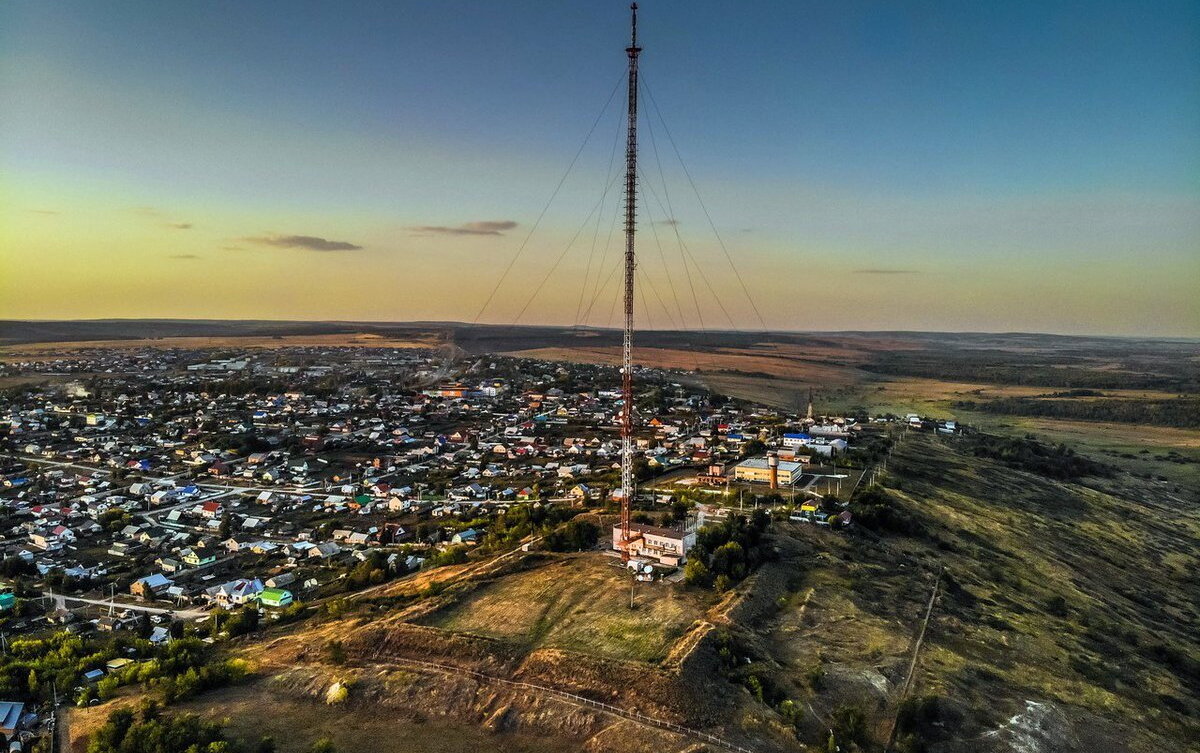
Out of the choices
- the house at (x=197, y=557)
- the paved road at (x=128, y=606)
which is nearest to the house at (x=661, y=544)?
the paved road at (x=128, y=606)

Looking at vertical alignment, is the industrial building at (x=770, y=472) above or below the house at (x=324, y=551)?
above

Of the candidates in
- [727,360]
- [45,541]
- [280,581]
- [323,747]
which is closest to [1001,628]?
[323,747]

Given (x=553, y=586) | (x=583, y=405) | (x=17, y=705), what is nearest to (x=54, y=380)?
(x=583, y=405)

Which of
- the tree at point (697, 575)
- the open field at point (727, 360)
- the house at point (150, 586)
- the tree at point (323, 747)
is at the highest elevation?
the open field at point (727, 360)

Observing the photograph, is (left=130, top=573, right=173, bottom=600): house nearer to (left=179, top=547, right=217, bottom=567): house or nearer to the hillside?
(left=179, top=547, right=217, bottom=567): house

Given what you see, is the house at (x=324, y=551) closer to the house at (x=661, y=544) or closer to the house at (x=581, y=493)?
the house at (x=581, y=493)

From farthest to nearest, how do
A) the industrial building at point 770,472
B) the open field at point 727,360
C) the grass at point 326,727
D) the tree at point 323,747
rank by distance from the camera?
1. the open field at point 727,360
2. the industrial building at point 770,472
3. the grass at point 326,727
4. the tree at point 323,747

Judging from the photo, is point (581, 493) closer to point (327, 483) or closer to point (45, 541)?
point (327, 483)

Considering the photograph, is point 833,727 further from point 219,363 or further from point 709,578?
point 219,363

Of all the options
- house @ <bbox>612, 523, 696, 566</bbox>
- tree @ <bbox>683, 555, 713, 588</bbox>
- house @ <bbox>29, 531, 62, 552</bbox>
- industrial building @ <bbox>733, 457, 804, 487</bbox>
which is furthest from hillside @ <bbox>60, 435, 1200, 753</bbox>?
house @ <bbox>29, 531, 62, 552</bbox>
